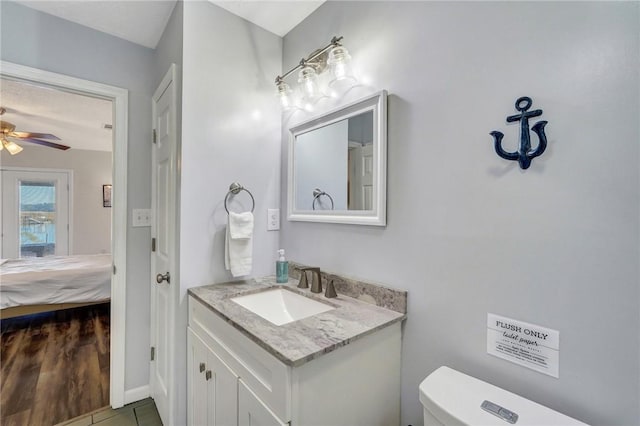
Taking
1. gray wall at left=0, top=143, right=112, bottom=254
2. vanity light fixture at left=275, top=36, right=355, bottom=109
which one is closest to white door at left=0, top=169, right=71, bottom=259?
gray wall at left=0, top=143, right=112, bottom=254

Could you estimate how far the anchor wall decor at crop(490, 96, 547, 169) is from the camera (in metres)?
0.79

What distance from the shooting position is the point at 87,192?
4984 mm

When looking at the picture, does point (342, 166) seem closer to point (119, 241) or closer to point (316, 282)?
point (316, 282)

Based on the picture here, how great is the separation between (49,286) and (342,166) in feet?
11.6

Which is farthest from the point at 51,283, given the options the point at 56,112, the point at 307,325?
the point at 307,325

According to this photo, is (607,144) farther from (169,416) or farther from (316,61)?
(169,416)

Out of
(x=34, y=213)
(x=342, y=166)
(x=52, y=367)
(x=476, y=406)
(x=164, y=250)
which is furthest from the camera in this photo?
(x=34, y=213)

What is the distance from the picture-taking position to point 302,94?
1598 millimetres

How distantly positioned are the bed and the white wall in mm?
2523

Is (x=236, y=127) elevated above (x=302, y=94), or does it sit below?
below

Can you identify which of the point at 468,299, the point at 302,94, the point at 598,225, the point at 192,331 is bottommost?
the point at 192,331

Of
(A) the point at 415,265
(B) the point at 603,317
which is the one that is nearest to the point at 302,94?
(A) the point at 415,265

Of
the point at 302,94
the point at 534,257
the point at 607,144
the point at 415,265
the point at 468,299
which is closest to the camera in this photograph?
the point at 607,144

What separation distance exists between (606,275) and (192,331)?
1558 millimetres
